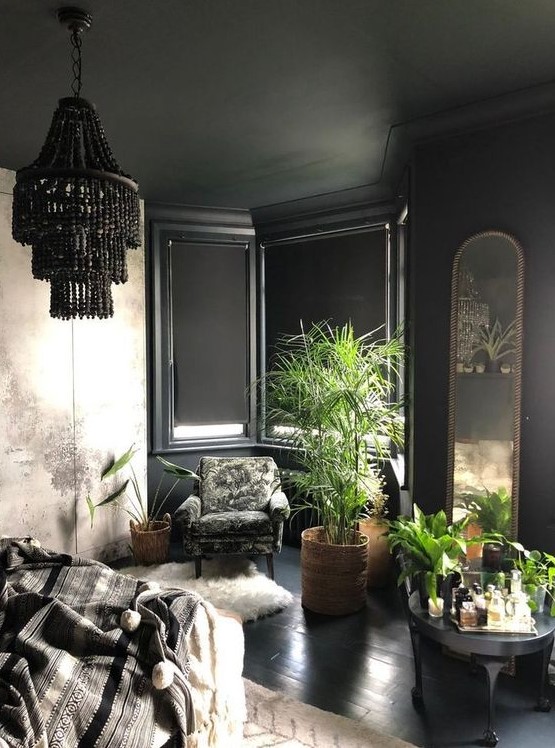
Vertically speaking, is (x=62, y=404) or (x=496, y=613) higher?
(x=62, y=404)

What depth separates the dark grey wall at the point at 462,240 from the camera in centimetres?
304

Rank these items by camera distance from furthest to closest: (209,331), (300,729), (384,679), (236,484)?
(209,331), (236,484), (384,679), (300,729)

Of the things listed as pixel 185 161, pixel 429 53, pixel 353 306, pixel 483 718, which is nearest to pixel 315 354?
pixel 353 306

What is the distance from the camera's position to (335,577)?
387cm

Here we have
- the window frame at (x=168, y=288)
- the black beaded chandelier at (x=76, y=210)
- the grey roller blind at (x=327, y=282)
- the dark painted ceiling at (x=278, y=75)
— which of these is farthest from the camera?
the window frame at (x=168, y=288)

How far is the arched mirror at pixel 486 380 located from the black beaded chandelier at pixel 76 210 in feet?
5.93

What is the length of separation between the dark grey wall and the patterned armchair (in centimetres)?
133

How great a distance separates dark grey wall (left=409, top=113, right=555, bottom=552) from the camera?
3043mm

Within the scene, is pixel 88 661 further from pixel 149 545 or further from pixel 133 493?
pixel 133 493

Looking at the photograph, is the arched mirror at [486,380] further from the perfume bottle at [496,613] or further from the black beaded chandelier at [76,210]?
the black beaded chandelier at [76,210]

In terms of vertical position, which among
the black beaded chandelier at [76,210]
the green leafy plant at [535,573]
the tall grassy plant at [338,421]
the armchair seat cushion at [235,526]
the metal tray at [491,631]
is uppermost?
the black beaded chandelier at [76,210]

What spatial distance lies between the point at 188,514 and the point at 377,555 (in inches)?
53.7

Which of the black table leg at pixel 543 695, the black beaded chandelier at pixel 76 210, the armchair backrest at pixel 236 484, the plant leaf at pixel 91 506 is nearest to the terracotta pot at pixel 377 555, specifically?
the armchair backrest at pixel 236 484

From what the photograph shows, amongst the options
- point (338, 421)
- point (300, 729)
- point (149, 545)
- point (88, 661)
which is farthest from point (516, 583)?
point (149, 545)
